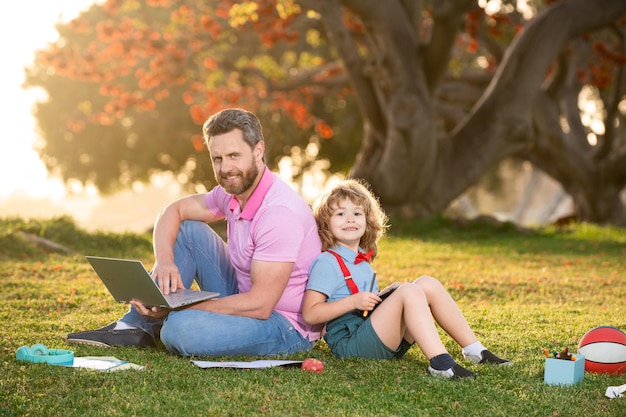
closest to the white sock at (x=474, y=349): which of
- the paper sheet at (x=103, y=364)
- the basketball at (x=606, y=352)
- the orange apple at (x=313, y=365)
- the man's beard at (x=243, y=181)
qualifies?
the basketball at (x=606, y=352)

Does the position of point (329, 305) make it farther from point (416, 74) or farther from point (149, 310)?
point (416, 74)

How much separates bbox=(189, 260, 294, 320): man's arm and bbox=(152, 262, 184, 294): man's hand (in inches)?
14.5

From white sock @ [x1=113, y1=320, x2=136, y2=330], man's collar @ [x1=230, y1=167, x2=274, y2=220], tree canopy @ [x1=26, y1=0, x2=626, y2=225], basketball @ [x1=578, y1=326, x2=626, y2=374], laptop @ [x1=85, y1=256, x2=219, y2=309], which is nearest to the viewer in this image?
laptop @ [x1=85, y1=256, x2=219, y2=309]

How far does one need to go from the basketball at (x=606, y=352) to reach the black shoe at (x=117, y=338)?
248cm

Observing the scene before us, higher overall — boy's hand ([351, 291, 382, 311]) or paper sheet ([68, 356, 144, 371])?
boy's hand ([351, 291, 382, 311])

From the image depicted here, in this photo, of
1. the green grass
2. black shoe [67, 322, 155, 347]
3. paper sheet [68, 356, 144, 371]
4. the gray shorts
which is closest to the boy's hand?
the gray shorts

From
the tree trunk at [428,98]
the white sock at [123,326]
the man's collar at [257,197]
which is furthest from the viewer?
the tree trunk at [428,98]

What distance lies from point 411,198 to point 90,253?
568 centimetres

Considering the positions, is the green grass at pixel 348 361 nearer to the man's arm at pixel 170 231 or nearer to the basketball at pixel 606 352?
the basketball at pixel 606 352

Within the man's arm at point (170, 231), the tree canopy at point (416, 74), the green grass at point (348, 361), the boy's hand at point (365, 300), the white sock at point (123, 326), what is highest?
the tree canopy at point (416, 74)

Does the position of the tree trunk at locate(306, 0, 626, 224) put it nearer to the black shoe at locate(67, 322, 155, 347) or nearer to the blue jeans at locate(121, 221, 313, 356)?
the blue jeans at locate(121, 221, 313, 356)

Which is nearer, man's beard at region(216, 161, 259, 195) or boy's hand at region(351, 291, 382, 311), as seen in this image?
boy's hand at region(351, 291, 382, 311)

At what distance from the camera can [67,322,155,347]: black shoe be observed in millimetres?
4969

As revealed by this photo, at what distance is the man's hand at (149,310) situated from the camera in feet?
15.4
